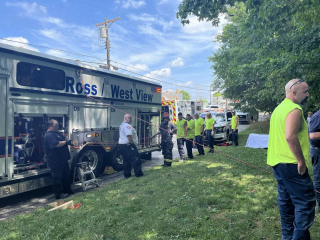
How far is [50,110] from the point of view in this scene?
5.61 metres

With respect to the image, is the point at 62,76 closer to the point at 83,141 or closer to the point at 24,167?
the point at 83,141

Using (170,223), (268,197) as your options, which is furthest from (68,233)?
(268,197)

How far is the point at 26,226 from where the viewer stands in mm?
3625

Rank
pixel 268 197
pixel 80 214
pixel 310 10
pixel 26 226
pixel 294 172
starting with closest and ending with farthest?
1. pixel 294 172
2. pixel 26 226
3. pixel 80 214
4. pixel 268 197
5. pixel 310 10

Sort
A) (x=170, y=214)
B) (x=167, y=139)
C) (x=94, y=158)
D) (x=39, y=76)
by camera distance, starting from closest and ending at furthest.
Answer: (x=170, y=214)
(x=39, y=76)
(x=94, y=158)
(x=167, y=139)

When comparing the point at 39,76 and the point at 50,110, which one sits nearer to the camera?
the point at 39,76

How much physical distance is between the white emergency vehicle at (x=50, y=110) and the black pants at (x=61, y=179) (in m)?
0.34

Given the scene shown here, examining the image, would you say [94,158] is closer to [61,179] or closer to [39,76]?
[61,179]

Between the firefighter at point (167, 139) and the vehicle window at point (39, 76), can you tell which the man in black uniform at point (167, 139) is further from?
the vehicle window at point (39, 76)

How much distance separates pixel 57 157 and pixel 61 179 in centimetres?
54

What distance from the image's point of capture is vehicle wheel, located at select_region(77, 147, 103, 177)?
6.55 m

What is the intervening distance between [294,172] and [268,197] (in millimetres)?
2226

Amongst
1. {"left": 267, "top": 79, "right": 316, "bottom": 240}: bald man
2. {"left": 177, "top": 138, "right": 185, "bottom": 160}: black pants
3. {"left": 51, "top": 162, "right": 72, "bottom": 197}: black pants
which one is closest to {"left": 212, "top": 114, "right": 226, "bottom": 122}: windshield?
{"left": 177, "top": 138, "right": 185, "bottom": 160}: black pants

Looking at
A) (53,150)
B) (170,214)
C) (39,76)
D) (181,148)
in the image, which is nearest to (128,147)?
(53,150)
